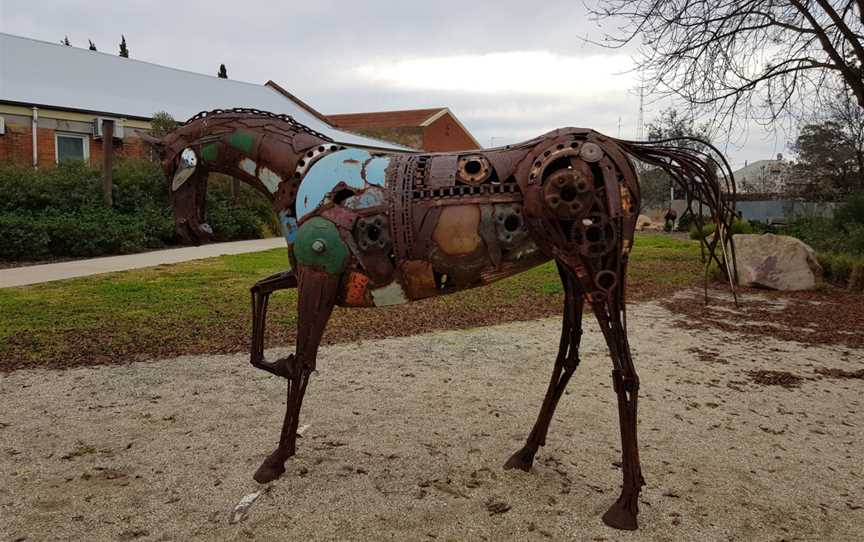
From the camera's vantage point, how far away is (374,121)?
127 ft

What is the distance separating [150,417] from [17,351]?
277 cm

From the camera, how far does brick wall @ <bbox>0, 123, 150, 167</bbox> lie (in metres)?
16.9

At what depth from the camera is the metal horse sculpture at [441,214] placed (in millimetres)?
2961

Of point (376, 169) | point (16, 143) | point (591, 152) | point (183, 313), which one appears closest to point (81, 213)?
point (16, 143)

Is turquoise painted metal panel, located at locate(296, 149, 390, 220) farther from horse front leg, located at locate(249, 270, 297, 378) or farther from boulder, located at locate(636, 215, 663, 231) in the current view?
boulder, located at locate(636, 215, 663, 231)

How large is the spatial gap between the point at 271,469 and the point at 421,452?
99 cm

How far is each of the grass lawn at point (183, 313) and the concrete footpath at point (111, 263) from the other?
684 mm

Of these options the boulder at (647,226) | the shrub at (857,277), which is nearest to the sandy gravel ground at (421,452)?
the shrub at (857,277)

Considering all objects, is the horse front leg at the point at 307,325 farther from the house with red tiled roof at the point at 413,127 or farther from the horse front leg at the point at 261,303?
the house with red tiled roof at the point at 413,127

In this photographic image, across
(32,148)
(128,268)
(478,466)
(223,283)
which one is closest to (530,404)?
(478,466)

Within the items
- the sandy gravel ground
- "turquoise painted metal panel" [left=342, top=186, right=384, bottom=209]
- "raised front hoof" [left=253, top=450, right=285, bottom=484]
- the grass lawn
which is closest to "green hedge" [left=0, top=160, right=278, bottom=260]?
the grass lawn

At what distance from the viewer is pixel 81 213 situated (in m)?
14.3

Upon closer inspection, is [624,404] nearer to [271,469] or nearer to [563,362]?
[563,362]

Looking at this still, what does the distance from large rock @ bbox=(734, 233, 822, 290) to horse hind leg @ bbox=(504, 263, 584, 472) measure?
9.06m
